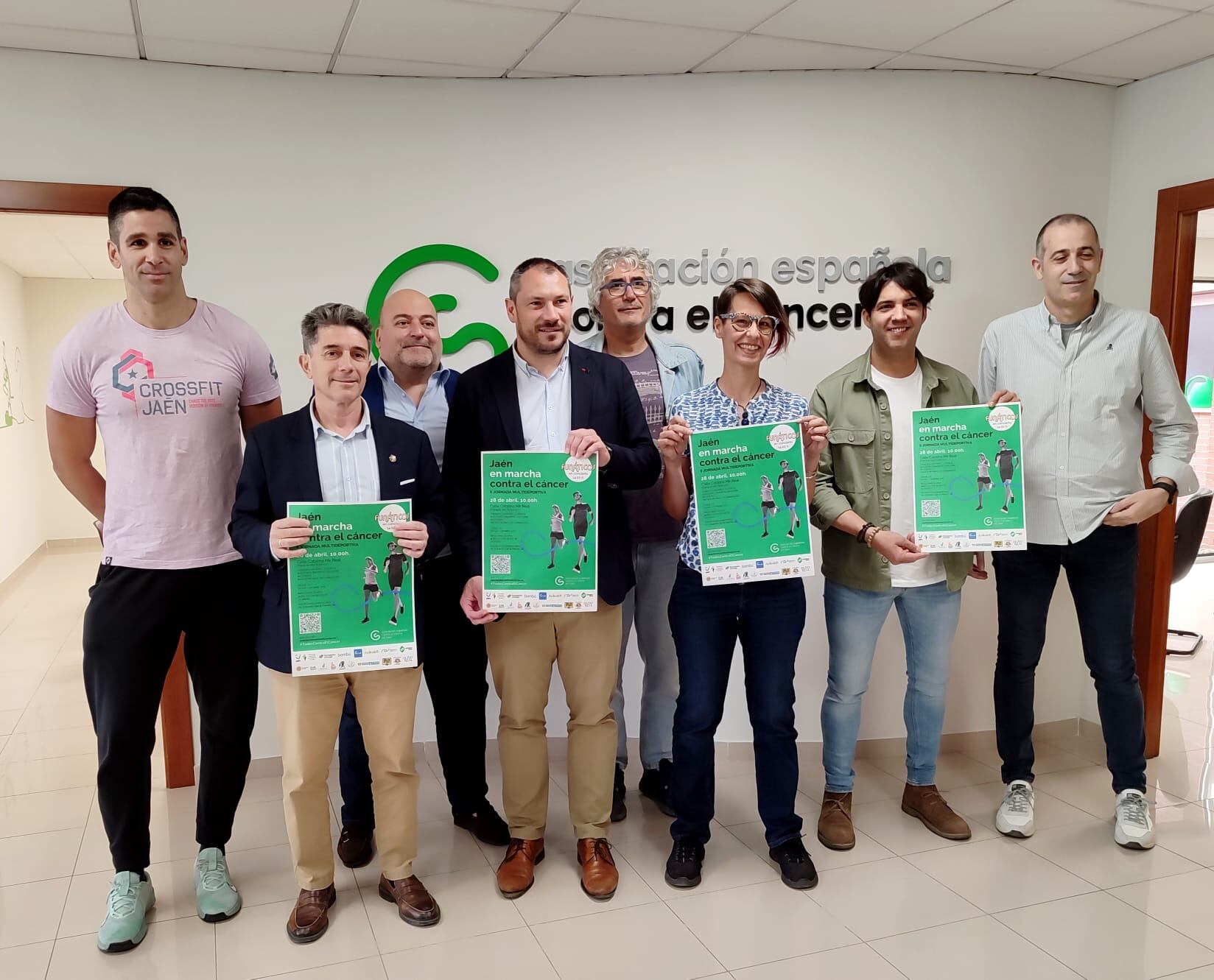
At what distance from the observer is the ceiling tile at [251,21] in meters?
2.89

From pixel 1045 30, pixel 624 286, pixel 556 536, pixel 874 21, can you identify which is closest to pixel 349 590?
pixel 556 536

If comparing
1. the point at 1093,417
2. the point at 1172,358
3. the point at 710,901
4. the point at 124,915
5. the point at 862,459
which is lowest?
the point at 710,901

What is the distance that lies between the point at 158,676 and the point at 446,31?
219 cm

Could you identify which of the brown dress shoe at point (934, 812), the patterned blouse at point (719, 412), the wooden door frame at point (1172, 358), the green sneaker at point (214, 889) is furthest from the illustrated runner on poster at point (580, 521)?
the wooden door frame at point (1172, 358)

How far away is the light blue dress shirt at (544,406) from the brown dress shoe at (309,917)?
4.46 feet

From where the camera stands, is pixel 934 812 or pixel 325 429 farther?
pixel 934 812

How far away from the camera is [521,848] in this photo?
112 inches

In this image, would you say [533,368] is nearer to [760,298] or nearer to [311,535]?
[760,298]

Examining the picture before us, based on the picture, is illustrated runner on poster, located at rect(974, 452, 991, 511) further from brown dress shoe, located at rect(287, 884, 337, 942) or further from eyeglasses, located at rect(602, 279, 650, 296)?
brown dress shoe, located at rect(287, 884, 337, 942)

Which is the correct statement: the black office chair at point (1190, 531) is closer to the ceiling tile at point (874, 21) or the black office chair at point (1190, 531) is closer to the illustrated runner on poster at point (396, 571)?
the ceiling tile at point (874, 21)

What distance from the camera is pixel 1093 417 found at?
2.98 meters

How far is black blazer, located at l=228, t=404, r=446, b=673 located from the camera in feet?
7.84

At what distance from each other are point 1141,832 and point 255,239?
3.67m

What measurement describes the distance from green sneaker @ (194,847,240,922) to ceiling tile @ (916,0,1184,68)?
352 cm
